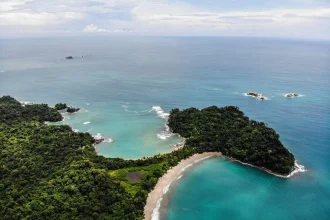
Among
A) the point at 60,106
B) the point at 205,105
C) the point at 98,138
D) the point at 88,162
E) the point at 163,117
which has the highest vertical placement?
the point at 60,106

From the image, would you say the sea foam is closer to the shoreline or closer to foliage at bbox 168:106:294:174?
foliage at bbox 168:106:294:174

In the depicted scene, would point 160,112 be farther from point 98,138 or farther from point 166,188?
point 166,188

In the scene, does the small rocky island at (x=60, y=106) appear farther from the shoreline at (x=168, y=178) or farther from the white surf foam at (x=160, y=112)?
the shoreline at (x=168, y=178)

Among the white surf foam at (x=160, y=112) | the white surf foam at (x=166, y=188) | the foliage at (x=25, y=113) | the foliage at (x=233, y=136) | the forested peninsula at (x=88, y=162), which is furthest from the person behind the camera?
the white surf foam at (x=160, y=112)

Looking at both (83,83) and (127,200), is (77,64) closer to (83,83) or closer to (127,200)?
(83,83)

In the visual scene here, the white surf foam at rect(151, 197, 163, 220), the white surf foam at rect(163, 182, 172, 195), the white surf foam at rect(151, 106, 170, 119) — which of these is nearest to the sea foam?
the white surf foam at rect(151, 106, 170, 119)

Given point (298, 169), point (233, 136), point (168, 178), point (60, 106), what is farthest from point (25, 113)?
point (298, 169)

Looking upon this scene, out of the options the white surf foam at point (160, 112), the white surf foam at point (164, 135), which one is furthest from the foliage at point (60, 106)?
the white surf foam at point (164, 135)

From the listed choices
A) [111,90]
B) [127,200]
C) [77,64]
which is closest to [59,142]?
[127,200]
